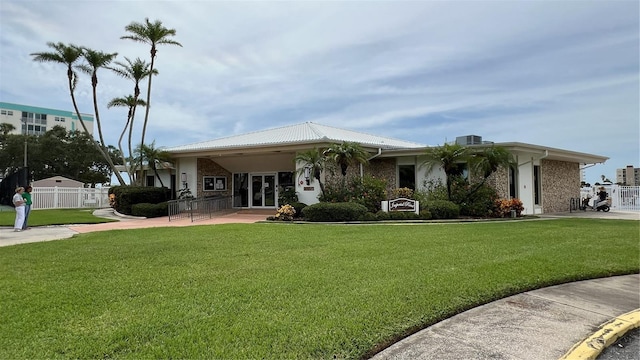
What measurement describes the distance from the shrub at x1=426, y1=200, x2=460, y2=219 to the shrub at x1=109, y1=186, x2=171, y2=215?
14.5 meters

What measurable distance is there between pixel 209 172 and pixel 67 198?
11.9 m

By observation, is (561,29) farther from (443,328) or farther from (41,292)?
(41,292)

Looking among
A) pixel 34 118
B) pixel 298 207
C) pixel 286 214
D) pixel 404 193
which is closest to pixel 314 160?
pixel 298 207

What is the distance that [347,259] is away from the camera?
23.4 feet

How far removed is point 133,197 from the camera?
20.1 m

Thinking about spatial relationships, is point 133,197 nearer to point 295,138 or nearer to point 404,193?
point 295,138

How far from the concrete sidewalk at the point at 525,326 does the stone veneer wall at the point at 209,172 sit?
1905 cm

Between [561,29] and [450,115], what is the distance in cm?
1163

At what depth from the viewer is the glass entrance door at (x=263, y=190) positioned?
72.2ft

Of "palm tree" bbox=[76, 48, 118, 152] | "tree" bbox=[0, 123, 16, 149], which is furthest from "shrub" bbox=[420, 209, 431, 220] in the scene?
"tree" bbox=[0, 123, 16, 149]

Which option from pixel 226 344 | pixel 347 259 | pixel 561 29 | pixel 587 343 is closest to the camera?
pixel 226 344

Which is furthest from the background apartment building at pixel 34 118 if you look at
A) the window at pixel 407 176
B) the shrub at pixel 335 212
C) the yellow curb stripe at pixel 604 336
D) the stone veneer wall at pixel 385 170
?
the yellow curb stripe at pixel 604 336

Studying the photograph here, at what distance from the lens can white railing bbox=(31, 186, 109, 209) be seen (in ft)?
82.3

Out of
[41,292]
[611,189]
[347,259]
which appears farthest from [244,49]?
[611,189]
